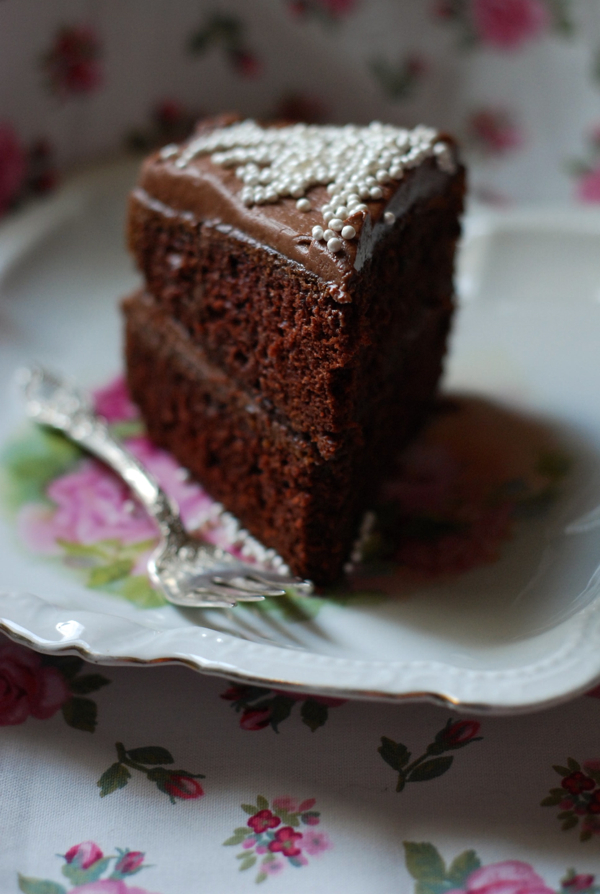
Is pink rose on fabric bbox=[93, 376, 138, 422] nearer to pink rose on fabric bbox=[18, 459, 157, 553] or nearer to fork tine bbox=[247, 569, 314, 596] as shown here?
pink rose on fabric bbox=[18, 459, 157, 553]

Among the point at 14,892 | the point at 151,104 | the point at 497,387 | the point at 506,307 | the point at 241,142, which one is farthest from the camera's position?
the point at 151,104

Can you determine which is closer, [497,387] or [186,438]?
[186,438]

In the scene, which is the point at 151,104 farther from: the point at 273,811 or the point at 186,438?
the point at 273,811

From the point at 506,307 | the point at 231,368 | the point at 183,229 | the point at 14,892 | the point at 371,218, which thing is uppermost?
the point at 371,218

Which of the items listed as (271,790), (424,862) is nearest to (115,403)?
(271,790)

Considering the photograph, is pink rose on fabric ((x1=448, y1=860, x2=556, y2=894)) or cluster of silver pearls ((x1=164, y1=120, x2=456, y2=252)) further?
cluster of silver pearls ((x1=164, y1=120, x2=456, y2=252))

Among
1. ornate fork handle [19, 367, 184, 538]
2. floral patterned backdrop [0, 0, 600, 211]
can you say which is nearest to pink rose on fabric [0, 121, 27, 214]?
floral patterned backdrop [0, 0, 600, 211]

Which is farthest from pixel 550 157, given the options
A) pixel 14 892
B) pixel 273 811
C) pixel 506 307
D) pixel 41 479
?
pixel 14 892
